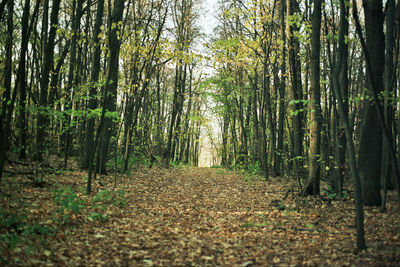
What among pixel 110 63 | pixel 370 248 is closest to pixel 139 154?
pixel 110 63

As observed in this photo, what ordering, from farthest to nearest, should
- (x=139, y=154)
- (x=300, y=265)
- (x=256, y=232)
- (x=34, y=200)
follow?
(x=139, y=154), (x=34, y=200), (x=256, y=232), (x=300, y=265)

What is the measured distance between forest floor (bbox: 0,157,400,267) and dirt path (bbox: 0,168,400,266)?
0.05ft

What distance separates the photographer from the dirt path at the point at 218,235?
11.4 feet

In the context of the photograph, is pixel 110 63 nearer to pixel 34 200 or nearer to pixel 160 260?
pixel 34 200

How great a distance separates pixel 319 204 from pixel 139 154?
36.1ft

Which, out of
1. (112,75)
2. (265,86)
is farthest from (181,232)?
(265,86)

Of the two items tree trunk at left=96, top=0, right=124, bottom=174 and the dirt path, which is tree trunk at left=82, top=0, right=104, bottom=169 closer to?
tree trunk at left=96, top=0, right=124, bottom=174

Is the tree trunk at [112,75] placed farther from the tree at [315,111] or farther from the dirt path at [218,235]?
the tree at [315,111]

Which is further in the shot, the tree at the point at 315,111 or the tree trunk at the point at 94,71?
the tree trunk at the point at 94,71

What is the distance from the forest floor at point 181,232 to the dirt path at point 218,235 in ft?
0.05

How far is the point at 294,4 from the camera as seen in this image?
9086 mm

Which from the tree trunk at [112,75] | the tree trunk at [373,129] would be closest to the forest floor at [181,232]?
the tree trunk at [373,129]

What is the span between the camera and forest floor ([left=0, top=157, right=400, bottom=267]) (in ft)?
11.3

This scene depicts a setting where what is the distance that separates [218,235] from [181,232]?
0.68m
